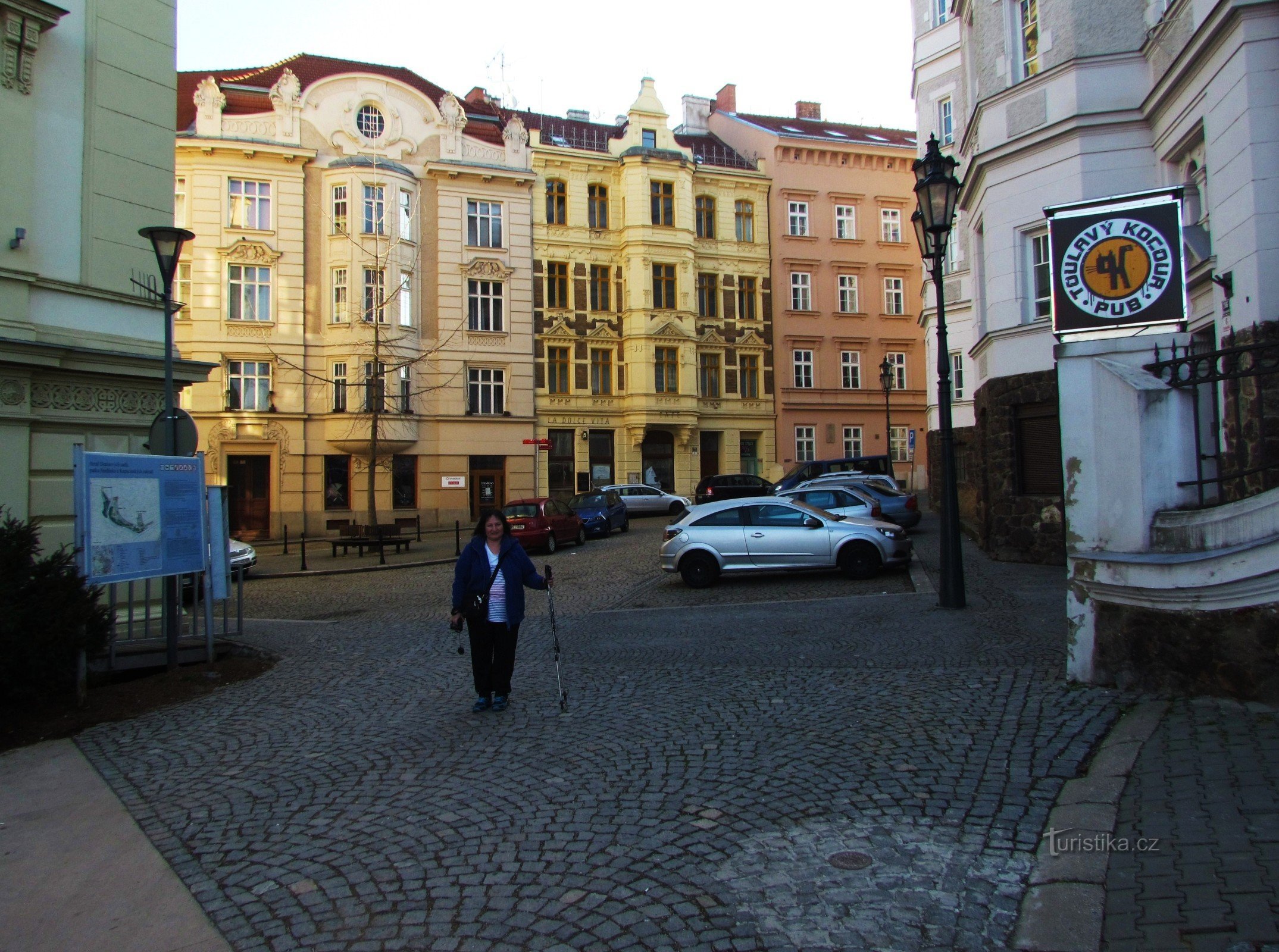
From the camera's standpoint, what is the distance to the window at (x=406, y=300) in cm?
3688

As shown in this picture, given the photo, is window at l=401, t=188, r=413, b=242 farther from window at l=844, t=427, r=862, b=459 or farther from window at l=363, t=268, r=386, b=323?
window at l=844, t=427, r=862, b=459

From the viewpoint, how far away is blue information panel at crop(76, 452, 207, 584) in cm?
855

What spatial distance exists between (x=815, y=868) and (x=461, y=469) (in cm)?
3466

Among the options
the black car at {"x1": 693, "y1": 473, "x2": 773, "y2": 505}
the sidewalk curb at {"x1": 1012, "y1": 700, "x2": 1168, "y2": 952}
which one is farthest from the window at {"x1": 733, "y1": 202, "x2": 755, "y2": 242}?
the sidewalk curb at {"x1": 1012, "y1": 700, "x2": 1168, "y2": 952}

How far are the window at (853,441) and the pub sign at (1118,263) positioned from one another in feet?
126

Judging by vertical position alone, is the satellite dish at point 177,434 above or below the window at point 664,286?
below

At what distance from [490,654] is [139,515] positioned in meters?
4.11

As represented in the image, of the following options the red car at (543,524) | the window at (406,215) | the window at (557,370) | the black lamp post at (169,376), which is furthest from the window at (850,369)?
the black lamp post at (169,376)

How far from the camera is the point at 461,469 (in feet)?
125

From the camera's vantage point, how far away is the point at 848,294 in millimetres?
46406

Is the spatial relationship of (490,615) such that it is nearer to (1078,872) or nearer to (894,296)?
(1078,872)

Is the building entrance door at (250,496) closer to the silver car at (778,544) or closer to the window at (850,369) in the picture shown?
the silver car at (778,544)

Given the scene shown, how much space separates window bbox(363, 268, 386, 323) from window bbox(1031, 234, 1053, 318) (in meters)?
25.2

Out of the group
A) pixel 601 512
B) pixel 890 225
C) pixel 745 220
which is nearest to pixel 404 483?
pixel 601 512
